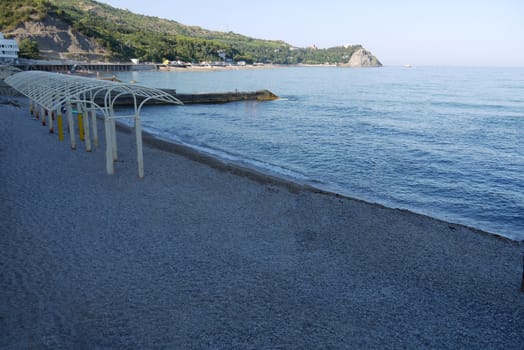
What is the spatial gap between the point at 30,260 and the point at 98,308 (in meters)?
2.37

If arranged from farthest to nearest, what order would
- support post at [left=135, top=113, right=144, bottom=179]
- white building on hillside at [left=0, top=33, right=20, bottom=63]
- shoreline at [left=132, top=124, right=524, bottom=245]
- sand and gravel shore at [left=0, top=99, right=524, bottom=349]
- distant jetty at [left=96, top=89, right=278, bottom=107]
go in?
white building on hillside at [left=0, top=33, right=20, bottom=63] < distant jetty at [left=96, top=89, right=278, bottom=107] < shoreline at [left=132, top=124, right=524, bottom=245] < support post at [left=135, top=113, right=144, bottom=179] < sand and gravel shore at [left=0, top=99, right=524, bottom=349]

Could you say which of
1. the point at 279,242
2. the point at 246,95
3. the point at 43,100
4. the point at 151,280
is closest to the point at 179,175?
the point at 43,100

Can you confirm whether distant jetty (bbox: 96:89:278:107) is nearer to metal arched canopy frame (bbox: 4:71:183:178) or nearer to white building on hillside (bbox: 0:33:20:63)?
metal arched canopy frame (bbox: 4:71:183:178)

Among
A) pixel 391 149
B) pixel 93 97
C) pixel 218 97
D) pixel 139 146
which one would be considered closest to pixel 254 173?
pixel 139 146

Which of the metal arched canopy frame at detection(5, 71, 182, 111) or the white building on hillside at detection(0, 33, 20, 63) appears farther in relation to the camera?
the white building on hillside at detection(0, 33, 20, 63)

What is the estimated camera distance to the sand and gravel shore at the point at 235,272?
19.6 feet

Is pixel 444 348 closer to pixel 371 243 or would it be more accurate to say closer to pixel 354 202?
pixel 371 243

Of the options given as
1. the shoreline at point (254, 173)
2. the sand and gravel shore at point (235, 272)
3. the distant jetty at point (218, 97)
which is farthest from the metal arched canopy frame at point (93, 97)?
the distant jetty at point (218, 97)

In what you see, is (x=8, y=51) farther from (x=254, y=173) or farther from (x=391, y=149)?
(x=254, y=173)

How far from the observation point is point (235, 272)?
775cm

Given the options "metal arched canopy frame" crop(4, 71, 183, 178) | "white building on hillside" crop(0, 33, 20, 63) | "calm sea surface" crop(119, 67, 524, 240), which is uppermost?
"white building on hillside" crop(0, 33, 20, 63)

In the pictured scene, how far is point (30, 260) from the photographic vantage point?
25.5 feet

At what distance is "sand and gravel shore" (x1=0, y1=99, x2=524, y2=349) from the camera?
5980mm

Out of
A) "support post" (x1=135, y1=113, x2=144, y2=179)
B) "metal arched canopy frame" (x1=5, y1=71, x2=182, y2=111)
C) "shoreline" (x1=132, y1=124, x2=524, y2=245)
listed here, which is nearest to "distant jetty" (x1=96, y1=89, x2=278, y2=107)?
"shoreline" (x1=132, y1=124, x2=524, y2=245)
